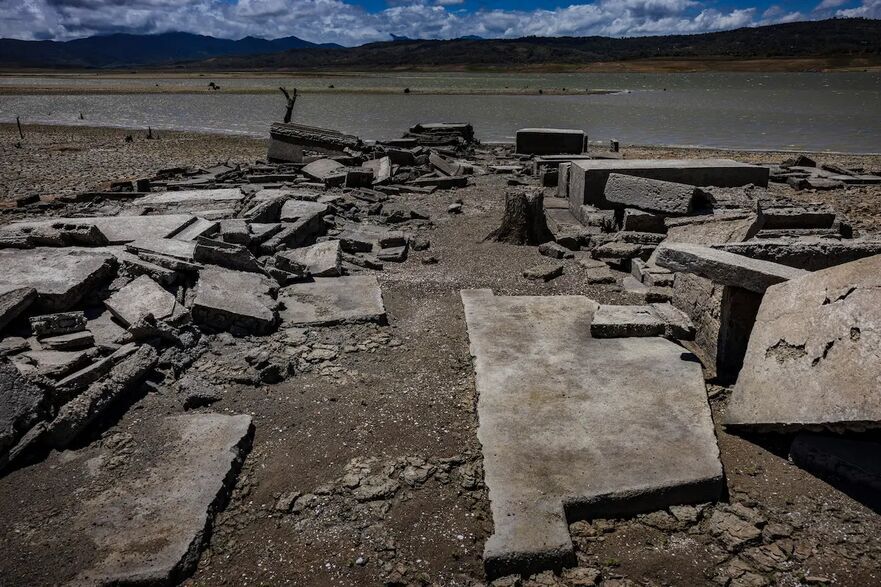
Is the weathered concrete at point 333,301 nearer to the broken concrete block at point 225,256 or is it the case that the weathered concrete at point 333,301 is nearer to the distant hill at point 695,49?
the broken concrete block at point 225,256

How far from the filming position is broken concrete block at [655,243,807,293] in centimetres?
433

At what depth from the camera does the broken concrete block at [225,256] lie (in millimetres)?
6367

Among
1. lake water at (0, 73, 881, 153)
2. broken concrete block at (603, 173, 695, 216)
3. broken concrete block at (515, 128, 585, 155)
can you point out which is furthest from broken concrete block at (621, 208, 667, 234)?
lake water at (0, 73, 881, 153)

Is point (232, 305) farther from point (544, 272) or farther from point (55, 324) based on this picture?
point (544, 272)

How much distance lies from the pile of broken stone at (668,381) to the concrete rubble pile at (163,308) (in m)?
1.64

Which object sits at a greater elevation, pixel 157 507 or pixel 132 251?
pixel 132 251

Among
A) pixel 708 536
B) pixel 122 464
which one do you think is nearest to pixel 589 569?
pixel 708 536

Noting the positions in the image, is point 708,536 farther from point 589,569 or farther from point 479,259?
point 479,259

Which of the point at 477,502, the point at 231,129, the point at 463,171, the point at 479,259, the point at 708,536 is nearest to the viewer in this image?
the point at 708,536

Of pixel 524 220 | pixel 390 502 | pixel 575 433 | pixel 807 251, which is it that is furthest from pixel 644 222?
pixel 390 502

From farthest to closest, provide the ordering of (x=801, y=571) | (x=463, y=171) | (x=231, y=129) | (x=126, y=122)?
(x=126, y=122), (x=231, y=129), (x=463, y=171), (x=801, y=571)

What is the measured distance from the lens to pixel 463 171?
47.7 ft

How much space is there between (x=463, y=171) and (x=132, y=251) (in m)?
9.27

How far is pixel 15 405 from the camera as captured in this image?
3.80 m
